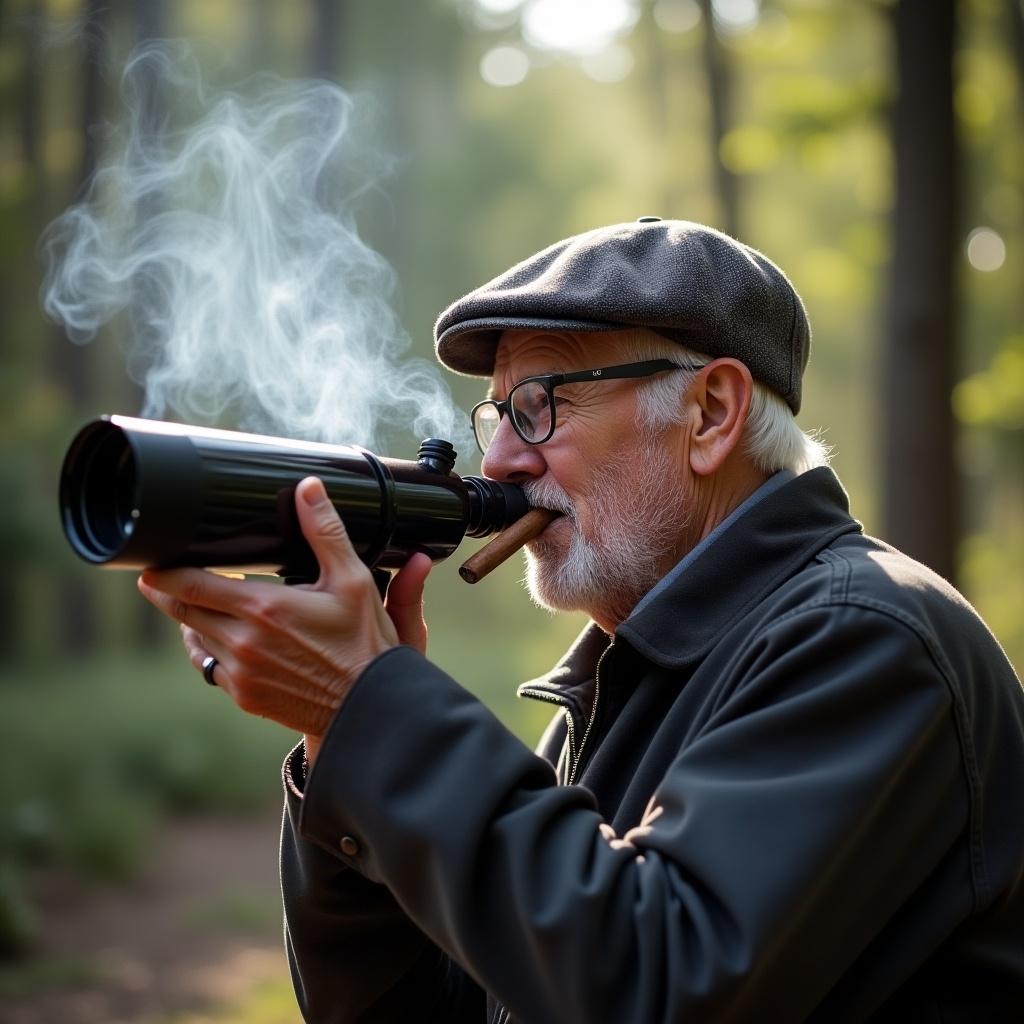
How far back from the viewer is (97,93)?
11.7 metres

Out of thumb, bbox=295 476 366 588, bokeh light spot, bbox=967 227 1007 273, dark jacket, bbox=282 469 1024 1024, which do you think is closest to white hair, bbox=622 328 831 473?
dark jacket, bbox=282 469 1024 1024

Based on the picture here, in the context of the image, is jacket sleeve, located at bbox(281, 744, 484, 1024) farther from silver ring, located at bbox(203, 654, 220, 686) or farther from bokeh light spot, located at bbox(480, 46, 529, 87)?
bokeh light spot, located at bbox(480, 46, 529, 87)

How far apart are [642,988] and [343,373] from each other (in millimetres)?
2123

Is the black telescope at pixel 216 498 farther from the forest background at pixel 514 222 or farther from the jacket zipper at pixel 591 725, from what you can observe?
the forest background at pixel 514 222

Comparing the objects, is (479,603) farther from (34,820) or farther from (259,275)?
(259,275)

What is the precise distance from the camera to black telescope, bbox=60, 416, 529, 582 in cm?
156

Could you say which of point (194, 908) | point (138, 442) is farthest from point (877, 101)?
point (194, 908)

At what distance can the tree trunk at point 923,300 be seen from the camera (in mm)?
4980

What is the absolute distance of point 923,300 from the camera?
16.4 feet

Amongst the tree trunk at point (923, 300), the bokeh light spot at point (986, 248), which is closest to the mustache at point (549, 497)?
the tree trunk at point (923, 300)

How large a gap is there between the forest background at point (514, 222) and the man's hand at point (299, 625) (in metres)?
1.67

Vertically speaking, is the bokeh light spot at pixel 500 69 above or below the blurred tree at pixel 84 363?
above

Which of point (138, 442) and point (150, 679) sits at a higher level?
point (138, 442)

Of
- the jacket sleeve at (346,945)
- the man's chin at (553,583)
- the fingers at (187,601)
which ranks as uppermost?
the fingers at (187,601)
